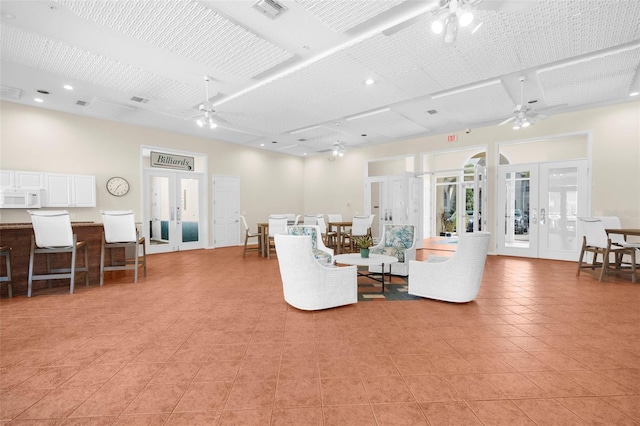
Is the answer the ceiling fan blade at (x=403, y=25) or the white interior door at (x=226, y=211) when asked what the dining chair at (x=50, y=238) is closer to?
the ceiling fan blade at (x=403, y=25)

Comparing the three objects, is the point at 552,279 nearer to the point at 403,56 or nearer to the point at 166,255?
the point at 403,56

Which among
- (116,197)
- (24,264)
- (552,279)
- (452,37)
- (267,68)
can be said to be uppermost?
(267,68)

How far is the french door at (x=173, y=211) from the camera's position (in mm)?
7805

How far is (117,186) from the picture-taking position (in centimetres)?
706

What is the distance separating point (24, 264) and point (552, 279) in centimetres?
804

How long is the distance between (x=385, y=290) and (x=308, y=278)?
1.47 meters

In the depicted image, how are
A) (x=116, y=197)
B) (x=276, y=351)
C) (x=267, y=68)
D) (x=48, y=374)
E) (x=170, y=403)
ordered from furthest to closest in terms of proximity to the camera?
(x=116, y=197), (x=267, y=68), (x=276, y=351), (x=48, y=374), (x=170, y=403)

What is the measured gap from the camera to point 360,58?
406 cm

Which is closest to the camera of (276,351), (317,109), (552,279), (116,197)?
(276,351)

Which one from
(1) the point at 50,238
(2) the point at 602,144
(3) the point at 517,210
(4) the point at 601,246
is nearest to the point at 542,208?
(3) the point at 517,210

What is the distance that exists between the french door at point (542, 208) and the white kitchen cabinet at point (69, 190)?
9.64m

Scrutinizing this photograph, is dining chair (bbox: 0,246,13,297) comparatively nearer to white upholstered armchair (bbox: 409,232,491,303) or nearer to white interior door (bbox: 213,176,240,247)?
white interior door (bbox: 213,176,240,247)

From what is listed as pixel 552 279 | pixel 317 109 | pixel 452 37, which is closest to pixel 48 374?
pixel 452 37

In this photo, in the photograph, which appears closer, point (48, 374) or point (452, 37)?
point (48, 374)
